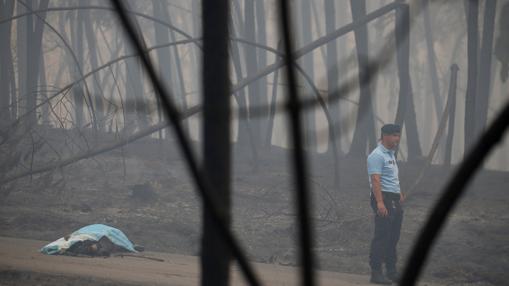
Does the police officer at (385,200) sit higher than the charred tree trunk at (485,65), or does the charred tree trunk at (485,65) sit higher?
the charred tree trunk at (485,65)

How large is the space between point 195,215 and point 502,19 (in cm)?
1040

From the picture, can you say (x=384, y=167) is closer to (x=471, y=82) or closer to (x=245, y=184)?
(x=471, y=82)

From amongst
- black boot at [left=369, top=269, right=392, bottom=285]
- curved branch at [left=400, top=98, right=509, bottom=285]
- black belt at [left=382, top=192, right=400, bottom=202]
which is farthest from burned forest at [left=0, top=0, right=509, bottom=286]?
black boot at [left=369, top=269, right=392, bottom=285]

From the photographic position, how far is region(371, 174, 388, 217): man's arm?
35.0 feet

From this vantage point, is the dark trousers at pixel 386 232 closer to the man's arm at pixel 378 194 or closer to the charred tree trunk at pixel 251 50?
the man's arm at pixel 378 194

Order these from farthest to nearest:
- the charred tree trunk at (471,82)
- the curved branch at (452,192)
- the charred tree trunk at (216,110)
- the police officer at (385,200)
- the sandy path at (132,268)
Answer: the charred tree trunk at (471,82) < the police officer at (385,200) < the sandy path at (132,268) < the charred tree trunk at (216,110) < the curved branch at (452,192)

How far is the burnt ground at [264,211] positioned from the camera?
14.4m

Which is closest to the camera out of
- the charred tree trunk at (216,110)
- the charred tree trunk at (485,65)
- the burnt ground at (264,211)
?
→ the charred tree trunk at (216,110)

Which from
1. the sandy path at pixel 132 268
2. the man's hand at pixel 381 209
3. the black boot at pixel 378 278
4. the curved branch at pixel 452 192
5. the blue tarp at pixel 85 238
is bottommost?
the black boot at pixel 378 278

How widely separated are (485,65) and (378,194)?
13.1 m

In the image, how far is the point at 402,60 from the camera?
20.8 m

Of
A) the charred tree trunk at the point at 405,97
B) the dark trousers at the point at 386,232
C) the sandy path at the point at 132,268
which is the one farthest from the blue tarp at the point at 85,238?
the charred tree trunk at the point at 405,97

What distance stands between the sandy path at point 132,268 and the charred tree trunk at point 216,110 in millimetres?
7308

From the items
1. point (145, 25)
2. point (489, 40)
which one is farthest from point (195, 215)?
point (145, 25)
